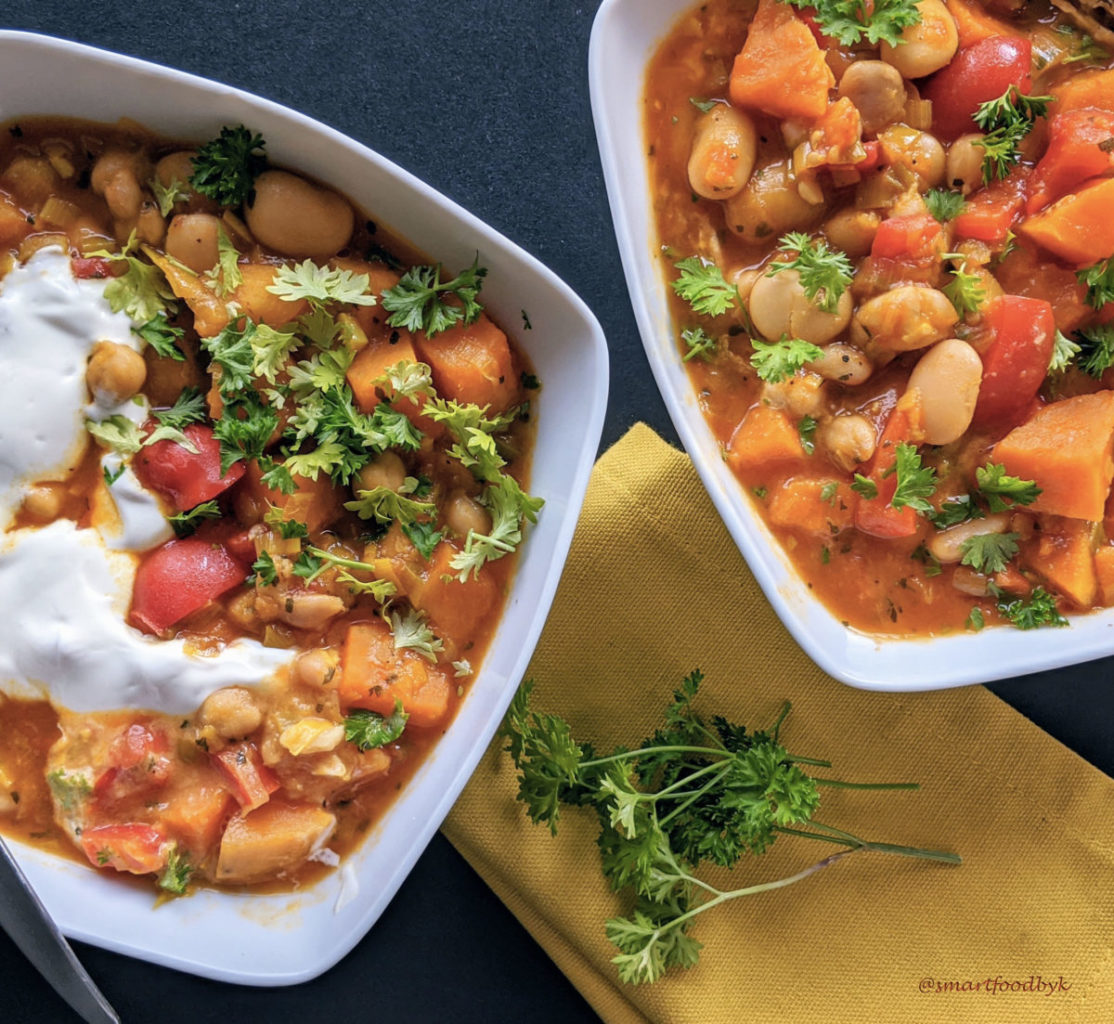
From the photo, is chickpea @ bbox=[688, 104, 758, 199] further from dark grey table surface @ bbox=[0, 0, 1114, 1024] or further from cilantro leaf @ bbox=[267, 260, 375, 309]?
cilantro leaf @ bbox=[267, 260, 375, 309]

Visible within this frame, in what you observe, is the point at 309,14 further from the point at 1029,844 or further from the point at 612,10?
the point at 1029,844

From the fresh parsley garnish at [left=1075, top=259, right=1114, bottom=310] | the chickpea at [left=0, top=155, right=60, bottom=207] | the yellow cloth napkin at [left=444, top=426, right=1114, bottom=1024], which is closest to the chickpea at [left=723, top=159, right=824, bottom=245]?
the fresh parsley garnish at [left=1075, top=259, right=1114, bottom=310]

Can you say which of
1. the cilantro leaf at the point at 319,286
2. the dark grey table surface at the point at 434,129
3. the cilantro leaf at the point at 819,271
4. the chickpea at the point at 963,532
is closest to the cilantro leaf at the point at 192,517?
the cilantro leaf at the point at 319,286

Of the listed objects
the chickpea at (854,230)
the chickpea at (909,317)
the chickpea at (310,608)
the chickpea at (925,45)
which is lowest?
the chickpea at (310,608)

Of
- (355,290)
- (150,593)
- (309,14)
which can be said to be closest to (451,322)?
(355,290)

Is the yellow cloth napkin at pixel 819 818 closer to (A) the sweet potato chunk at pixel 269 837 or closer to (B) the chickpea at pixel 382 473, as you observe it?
(A) the sweet potato chunk at pixel 269 837
